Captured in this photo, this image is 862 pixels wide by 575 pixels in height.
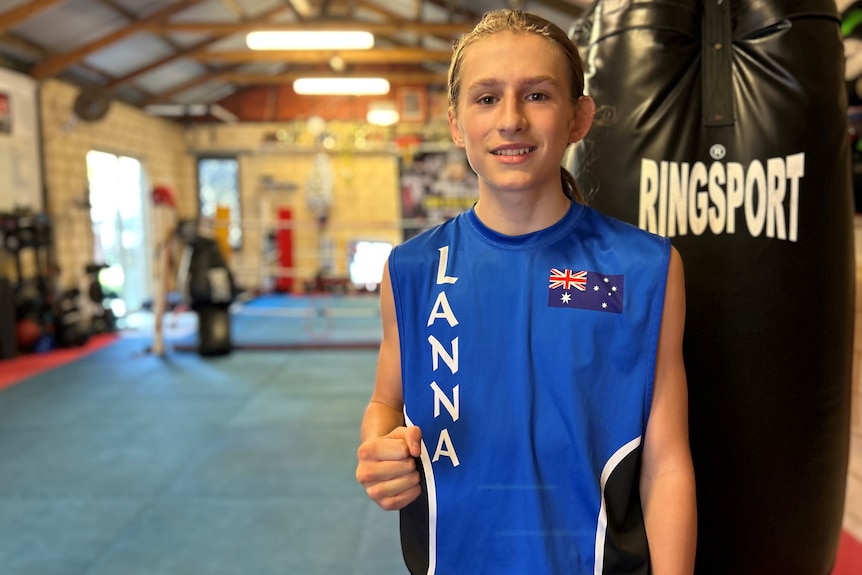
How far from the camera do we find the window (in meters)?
11.5

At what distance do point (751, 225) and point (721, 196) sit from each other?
72 mm

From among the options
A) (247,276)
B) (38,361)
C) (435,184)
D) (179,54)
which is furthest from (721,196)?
(247,276)

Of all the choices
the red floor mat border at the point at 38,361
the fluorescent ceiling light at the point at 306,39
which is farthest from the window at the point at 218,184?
the fluorescent ceiling light at the point at 306,39

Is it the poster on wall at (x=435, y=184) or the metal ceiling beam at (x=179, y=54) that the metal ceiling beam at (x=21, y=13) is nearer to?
the metal ceiling beam at (x=179, y=54)

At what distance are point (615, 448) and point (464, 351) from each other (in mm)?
260

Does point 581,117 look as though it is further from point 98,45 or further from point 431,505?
point 98,45

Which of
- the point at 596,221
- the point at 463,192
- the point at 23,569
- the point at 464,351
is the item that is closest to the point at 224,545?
the point at 23,569

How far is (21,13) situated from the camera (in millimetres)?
5703

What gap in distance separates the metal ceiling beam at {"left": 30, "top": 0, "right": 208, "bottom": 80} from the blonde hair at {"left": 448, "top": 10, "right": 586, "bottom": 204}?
7.32 meters

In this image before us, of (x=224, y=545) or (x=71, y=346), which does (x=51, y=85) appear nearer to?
(x=71, y=346)

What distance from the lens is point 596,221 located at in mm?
989

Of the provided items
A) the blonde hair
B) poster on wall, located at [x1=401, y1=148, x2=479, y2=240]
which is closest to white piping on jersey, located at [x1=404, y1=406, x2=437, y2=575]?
the blonde hair

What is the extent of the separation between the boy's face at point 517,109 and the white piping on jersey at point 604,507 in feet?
1.32

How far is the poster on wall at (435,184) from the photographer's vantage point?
11031 millimetres
